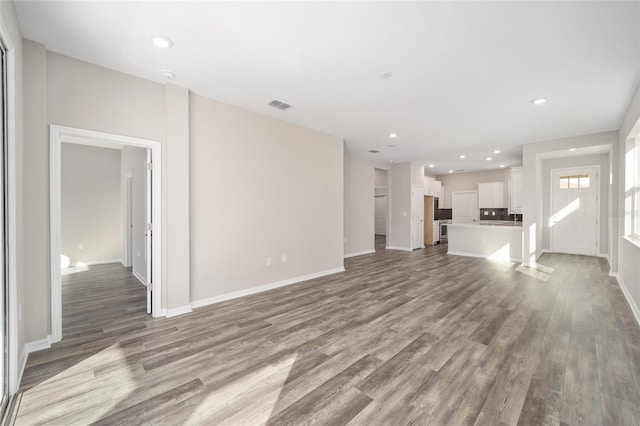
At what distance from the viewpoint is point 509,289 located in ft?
14.4

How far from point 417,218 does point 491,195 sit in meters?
3.23

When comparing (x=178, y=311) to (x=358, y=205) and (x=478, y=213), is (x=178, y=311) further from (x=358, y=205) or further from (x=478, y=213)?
(x=478, y=213)

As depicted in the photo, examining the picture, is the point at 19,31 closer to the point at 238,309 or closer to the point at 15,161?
the point at 15,161

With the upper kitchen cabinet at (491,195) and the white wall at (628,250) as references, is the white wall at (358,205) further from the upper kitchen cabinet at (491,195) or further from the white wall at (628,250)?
the white wall at (628,250)

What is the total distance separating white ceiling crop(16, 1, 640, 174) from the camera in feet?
6.82

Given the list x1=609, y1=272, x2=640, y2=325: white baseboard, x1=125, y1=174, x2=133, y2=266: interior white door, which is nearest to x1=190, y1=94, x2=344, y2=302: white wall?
x1=125, y1=174, x2=133, y2=266: interior white door

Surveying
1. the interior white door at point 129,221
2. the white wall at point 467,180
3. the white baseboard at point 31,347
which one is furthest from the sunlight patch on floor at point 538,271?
the interior white door at point 129,221

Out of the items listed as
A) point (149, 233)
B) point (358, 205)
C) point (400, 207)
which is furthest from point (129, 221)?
point (400, 207)

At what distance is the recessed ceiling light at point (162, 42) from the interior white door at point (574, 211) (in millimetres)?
9443

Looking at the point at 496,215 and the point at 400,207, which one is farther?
the point at 496,215

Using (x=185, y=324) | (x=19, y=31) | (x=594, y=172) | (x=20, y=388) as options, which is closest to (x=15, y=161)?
(x=19, y=31)

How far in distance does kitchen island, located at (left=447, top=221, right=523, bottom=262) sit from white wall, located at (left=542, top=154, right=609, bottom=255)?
3.93ft

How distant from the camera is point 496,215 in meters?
9.77

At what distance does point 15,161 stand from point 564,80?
5437 mm
